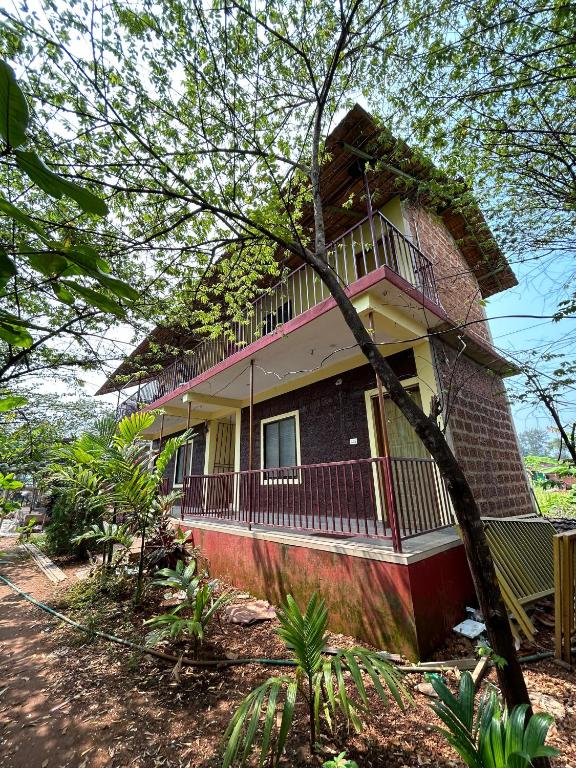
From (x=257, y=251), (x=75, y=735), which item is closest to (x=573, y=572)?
(x=75, y=735)

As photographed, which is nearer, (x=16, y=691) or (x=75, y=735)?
(x=75, y=735)

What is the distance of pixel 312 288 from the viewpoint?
837 cm

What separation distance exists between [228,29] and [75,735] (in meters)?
5.93

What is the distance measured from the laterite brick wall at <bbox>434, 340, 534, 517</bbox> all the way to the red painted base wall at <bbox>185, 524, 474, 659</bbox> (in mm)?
1894

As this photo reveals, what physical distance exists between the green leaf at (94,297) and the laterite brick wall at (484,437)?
463 cm

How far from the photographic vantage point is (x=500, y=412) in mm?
7121

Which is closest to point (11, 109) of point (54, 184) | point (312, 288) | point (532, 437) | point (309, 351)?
point (54, 184)

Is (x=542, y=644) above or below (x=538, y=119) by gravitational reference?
below

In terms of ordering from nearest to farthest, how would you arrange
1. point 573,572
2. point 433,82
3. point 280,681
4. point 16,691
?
point 280,681 < point 16,691 < point 573,572 < point 433,82

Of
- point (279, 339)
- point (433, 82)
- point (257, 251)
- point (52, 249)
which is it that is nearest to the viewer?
point (52, 249)

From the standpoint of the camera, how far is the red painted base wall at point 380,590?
309 cm

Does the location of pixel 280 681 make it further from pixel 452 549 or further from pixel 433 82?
pixel 433 82

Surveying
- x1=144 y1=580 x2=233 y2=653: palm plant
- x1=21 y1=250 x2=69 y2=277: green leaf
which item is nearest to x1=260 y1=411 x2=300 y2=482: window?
x1=144 y1=580 x2=233 y2=653: palm plant

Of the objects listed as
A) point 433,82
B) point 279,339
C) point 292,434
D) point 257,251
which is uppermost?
point 433,82
